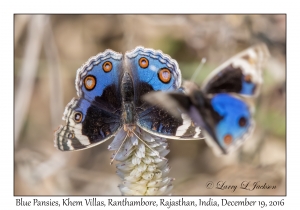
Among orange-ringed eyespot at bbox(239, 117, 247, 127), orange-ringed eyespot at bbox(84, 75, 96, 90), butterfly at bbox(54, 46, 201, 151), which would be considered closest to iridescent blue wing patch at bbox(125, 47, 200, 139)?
butterfly at bbox(54, 46, 201, 151)

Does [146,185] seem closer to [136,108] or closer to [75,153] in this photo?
[136,108]

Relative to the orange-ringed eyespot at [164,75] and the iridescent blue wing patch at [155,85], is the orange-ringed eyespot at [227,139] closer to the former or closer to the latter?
the iridescent blue wing patch at [155,85]

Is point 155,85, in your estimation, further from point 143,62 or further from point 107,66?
point 107,66

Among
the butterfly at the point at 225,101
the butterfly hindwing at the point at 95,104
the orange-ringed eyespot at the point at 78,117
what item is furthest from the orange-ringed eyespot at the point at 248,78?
the orange-ringed eyespot at the point at 78,117

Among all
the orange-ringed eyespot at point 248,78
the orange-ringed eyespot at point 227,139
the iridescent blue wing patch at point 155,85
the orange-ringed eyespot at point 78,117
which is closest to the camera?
the orange-ringed eyespot at point 227,139

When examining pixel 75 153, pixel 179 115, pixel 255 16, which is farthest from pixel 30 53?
pixel 255 16

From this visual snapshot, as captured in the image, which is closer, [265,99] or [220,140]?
[220,140]
